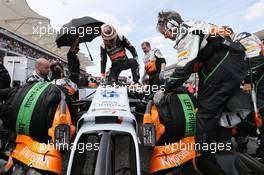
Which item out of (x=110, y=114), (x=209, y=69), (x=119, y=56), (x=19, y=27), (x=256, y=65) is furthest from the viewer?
(x=19, y=27)

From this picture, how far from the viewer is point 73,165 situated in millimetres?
1911

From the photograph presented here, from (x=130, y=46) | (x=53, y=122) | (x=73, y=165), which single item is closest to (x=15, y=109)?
(x=53, y=122)

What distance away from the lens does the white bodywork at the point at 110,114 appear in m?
1.97

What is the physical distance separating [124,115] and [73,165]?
1.73 ft

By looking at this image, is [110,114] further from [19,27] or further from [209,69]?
[19,27]

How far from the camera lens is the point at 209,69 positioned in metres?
2.31

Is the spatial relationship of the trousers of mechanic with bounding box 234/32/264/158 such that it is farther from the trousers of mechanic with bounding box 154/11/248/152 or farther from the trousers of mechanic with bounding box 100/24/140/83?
the trousers of mechanic with bounding box 100/24/140/83

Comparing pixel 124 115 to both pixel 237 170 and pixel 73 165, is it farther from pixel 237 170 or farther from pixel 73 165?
pixel 237 170

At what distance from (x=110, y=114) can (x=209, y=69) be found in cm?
95

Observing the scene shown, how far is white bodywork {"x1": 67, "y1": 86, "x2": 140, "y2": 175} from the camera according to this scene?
6.46 ft

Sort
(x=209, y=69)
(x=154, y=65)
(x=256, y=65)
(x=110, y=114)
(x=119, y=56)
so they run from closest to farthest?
(x=110, y=114) < (x=209, y=69) < (x=256, y=65) < (x=119, y=56) < (x=154, y=65)

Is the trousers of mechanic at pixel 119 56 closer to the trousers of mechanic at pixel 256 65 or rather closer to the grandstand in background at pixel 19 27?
the trousers of mechanic at pixel 256 65

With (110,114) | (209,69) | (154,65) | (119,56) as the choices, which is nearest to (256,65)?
(209,69)

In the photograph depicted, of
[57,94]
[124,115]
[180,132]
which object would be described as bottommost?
[180,132]
